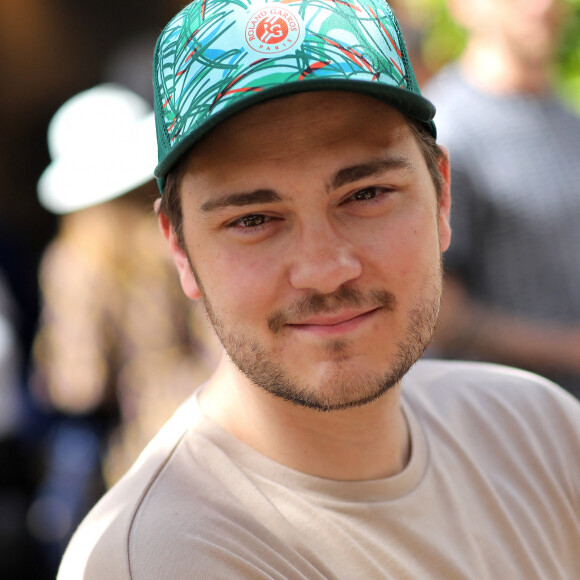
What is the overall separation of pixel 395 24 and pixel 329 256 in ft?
1.73

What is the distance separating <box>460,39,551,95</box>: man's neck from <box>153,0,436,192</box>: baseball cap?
1.79m

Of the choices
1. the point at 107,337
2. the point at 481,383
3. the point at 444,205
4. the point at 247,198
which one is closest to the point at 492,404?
the point at 481,383

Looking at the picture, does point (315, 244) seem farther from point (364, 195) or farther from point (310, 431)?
point (310, 431)

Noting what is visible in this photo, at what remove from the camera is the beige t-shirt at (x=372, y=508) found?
1.50 m

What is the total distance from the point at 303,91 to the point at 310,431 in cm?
69

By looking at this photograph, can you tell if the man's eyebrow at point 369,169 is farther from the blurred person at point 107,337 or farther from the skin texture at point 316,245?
the blurred person at point 107,337

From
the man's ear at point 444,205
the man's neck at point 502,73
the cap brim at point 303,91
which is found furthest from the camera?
the man's neck at point 502,73

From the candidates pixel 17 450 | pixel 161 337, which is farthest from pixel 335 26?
pixel 17 450

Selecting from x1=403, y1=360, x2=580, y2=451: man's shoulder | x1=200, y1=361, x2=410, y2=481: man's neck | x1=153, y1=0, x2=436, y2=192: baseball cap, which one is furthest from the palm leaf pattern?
x1=403, y1=360, x2=580, y2=451: man's shoulder

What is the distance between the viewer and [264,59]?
1498 millimetres

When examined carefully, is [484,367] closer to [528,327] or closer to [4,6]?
[528,327]

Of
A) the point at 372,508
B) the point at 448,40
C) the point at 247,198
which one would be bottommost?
the point at 372,508

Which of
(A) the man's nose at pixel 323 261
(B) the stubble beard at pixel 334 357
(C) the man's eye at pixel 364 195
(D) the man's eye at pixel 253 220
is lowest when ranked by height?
(B) the stubble beard at pixel 334 357

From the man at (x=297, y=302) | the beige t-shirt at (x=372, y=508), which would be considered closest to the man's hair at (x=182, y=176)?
the man at (x=297, y=302)
